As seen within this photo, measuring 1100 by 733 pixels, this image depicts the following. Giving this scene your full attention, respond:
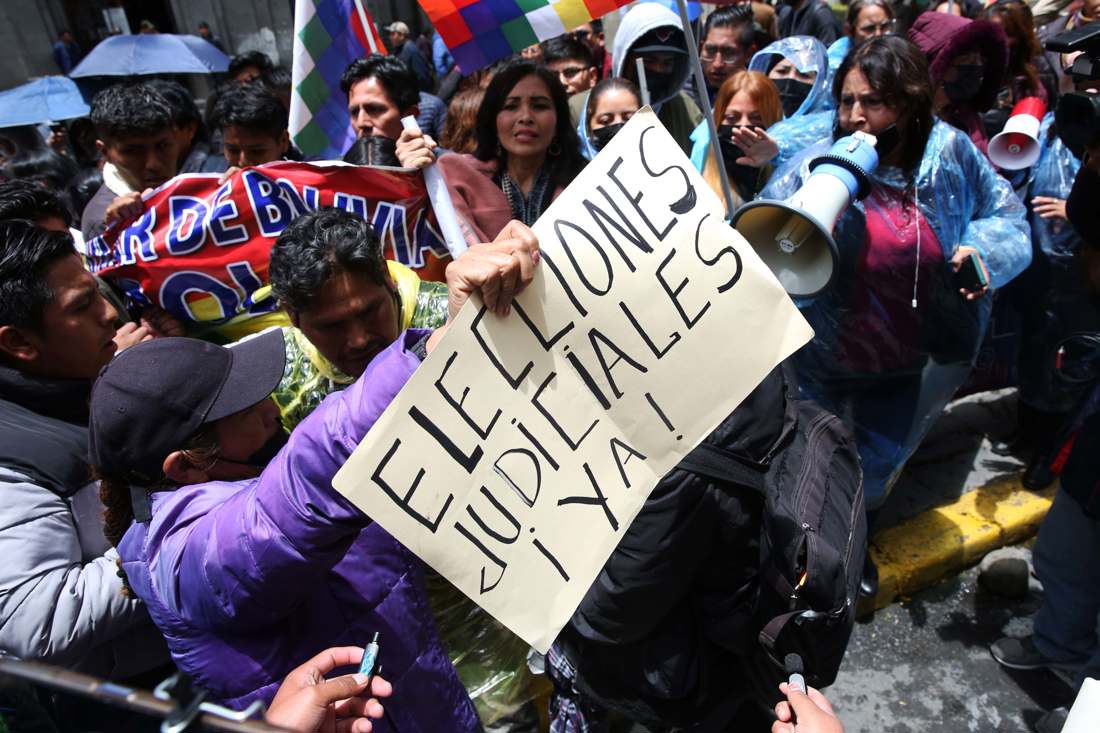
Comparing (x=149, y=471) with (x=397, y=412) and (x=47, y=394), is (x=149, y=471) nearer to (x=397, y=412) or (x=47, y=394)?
(x=397, y=412)

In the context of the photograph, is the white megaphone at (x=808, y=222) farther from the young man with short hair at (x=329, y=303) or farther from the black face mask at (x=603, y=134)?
the black face mask at (x=603, y=134)

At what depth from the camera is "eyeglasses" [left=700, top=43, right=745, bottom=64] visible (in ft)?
14.6

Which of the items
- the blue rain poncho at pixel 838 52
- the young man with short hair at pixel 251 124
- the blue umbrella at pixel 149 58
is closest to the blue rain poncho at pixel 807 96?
the blue rain poncho at pixel 838 52

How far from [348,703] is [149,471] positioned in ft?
1.74

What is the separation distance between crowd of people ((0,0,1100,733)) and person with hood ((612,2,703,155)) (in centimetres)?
2

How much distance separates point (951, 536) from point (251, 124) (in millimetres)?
3534

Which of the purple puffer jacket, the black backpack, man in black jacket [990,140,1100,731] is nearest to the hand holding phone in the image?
man in black jacket [990,140,1100,731]

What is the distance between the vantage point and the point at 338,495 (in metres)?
1.07

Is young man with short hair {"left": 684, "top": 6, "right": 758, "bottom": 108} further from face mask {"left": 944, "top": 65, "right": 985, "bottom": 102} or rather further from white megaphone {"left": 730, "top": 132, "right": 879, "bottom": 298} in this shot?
white megaphone {"left": 730, "top": 132, "right": 879, "bottom": 298}

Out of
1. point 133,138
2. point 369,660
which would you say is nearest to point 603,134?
point 133,138

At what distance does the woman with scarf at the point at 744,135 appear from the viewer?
279cm

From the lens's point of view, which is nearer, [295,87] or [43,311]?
[43,311]

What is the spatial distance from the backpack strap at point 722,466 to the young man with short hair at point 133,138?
8.39ft

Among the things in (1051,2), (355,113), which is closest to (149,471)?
(355,113)
